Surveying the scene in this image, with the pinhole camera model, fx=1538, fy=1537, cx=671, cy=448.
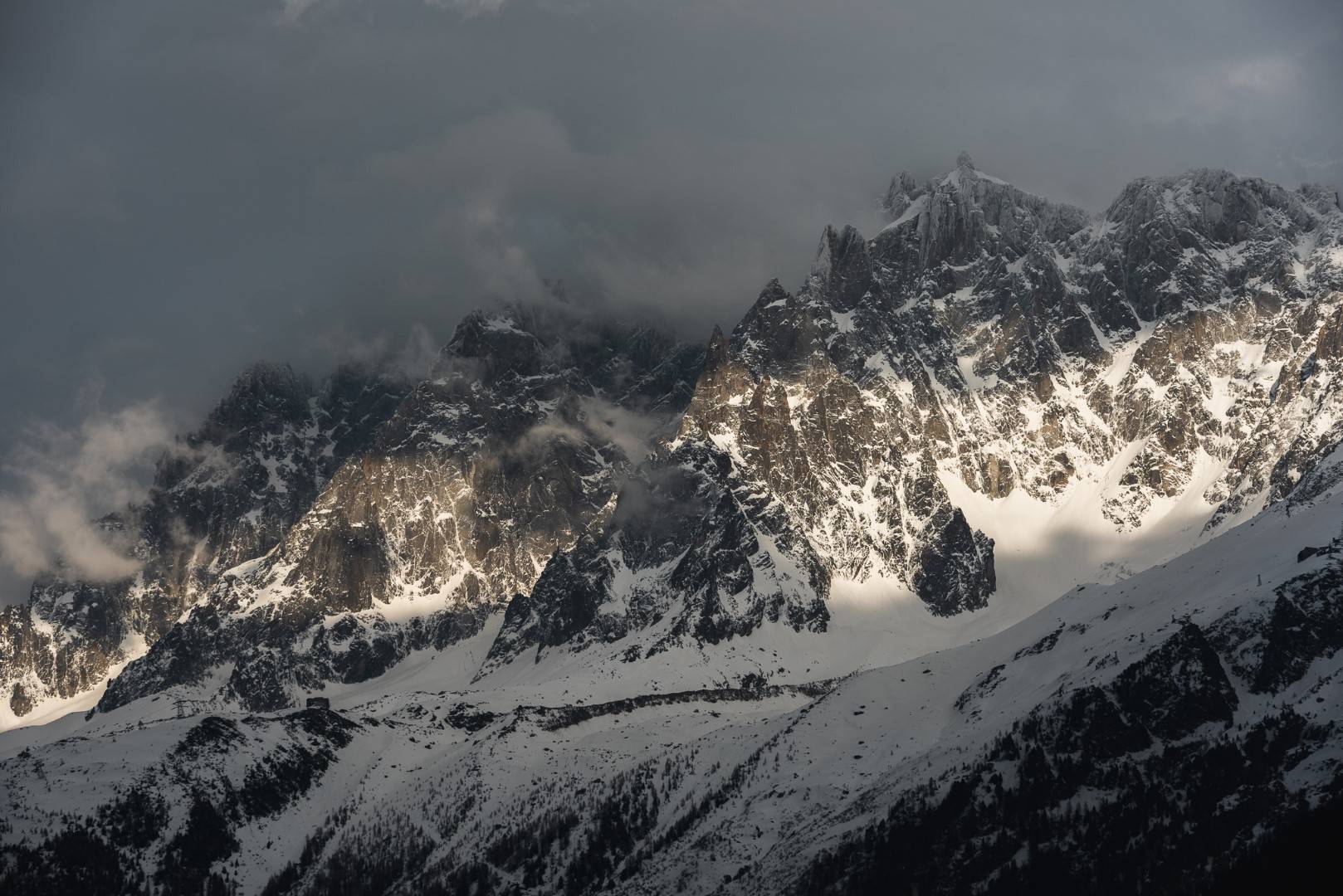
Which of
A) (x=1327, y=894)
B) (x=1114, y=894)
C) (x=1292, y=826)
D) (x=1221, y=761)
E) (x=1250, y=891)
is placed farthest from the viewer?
(x=1221, y=761)

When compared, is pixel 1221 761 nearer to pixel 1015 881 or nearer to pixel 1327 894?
pixel 1015 881

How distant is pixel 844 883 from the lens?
19500 cm

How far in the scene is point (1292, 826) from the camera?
152m

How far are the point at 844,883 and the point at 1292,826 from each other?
61.1m

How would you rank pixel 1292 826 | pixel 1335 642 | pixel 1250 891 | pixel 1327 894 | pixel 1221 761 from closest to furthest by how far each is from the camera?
pixel 1327 894 → pixel 1250 891 → pixel 1292 826 → pixel 1221 761 → pixel 1335 642

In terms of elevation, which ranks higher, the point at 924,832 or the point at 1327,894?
the point at 924,832

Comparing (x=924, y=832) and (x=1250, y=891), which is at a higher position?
(x=924, y=832)

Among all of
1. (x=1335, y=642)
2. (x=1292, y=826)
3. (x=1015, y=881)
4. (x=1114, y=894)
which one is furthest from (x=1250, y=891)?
(x=1335, y=642)

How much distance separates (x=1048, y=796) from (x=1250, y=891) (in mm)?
55492

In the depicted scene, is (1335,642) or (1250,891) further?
A: (1335,642)

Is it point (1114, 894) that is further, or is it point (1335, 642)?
point (1335, 642)

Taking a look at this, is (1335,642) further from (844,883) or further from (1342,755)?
(844,883)

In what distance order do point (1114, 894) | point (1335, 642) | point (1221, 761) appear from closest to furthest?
1. point (1114, 894)
2. point (1221, 761)
3. point (1335, 642)

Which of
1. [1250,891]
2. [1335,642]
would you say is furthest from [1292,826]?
[1335,642]
